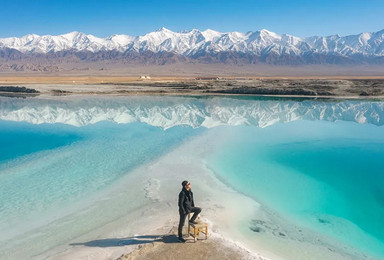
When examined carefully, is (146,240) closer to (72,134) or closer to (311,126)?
(72,134)

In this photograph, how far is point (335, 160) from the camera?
47.1ft

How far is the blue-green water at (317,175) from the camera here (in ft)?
28.6

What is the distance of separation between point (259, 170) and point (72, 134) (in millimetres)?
11592

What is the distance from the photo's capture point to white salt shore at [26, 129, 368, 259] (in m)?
6.91

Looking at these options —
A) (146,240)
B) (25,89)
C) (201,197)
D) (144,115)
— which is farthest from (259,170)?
(25,89)

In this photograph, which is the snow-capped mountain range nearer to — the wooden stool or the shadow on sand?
the shadow on sand

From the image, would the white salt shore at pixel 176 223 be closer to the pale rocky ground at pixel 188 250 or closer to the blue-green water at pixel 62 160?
the pale rocky ground at pixel 188 250

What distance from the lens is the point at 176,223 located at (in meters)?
7.88

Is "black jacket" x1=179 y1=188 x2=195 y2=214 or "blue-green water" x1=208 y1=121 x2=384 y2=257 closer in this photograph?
"black jacket" x1=179 y1=188 x2=195 y2=214

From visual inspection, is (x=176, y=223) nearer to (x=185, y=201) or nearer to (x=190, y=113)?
(x=185, y=201)

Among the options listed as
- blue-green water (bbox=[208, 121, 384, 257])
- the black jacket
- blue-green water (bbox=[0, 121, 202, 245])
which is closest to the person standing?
the black jacket

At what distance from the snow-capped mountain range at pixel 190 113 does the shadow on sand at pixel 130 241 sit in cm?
1476

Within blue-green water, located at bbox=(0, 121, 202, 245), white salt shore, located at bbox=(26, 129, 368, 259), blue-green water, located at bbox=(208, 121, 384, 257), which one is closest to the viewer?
white salt shore, located at bbox=(26, 129, 368, 259)

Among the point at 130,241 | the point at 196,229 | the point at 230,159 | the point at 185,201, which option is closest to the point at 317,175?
the point at 230,159
